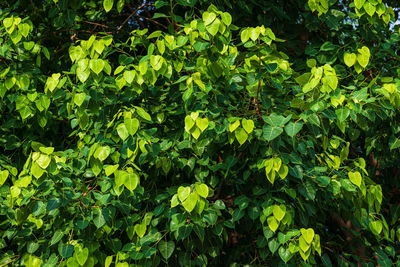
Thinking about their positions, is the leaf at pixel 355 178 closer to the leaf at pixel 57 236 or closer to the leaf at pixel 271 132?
→ the leaf at pixel 271 132

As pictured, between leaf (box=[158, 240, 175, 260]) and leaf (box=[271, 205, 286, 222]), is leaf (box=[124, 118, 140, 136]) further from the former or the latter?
leaf (box=[271, 205, 286, 222])

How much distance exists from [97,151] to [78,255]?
26.9 inches

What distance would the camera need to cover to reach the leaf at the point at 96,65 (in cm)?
285

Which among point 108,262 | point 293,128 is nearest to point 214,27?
point 293,128

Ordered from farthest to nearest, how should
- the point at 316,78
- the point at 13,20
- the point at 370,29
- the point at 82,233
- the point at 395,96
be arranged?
the point at 370,29, the point at 13,20, the point at 82,233, the point at 395,96, the point at 316,78

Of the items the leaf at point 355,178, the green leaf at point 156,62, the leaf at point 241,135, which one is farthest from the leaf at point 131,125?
the leaf at point 355,178

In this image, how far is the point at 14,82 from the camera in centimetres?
352

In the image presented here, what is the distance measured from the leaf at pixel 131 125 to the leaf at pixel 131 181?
269mm

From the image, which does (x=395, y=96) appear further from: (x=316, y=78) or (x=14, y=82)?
(x=14, y=82)

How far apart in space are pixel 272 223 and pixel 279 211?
0.09 metres

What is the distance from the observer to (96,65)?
113 inches

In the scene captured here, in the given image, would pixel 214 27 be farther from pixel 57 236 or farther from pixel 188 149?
pixel 57 236

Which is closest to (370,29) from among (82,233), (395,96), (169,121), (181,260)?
(395,96)

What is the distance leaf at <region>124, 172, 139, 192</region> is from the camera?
8.66 ft
